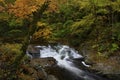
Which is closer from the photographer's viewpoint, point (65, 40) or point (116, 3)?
point (116, 3)

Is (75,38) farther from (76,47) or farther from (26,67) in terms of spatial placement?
(26,67)

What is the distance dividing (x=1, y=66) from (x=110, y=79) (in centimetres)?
584

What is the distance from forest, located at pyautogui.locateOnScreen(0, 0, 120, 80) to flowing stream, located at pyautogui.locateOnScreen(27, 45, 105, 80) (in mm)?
597

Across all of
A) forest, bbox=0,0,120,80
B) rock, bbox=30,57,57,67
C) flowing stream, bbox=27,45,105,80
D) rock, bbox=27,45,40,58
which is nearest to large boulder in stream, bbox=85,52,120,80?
forest, bbox=0,0,120,80

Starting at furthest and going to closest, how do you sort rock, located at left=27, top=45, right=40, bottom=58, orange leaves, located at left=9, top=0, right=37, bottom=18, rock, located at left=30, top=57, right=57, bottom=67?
1. rock, located at left=27, top=45, right=40, bottom=58
2. rock, located at left=30, top=57, right=57, bottom=67
3. orange leaves, located at left=9, top=0, right=37, bottom=18

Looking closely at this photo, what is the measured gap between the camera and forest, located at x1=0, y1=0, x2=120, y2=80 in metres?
10.0

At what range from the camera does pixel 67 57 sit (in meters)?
17.1

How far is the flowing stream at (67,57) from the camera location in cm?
1357

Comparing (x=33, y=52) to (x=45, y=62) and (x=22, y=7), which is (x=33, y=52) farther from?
(x=22, y=7)

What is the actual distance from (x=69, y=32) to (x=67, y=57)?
496cm

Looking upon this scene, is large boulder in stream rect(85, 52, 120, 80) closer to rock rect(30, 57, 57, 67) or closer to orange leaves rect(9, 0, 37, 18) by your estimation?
rock rect(30, 57, 57, 67)

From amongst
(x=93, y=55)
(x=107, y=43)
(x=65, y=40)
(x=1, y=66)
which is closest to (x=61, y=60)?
(x=93, y=55)

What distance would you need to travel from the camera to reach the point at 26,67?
1102 cm

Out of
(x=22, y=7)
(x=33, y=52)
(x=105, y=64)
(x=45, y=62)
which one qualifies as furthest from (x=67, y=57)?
(x=22, y=7)
